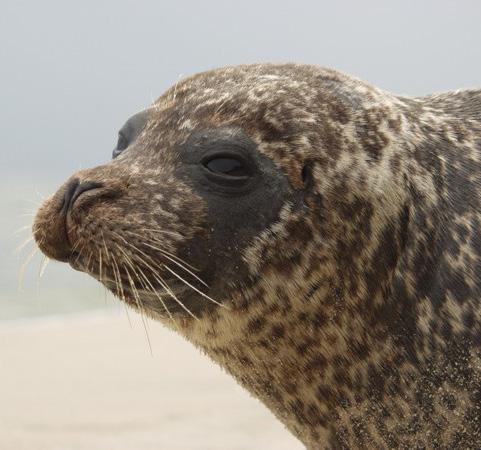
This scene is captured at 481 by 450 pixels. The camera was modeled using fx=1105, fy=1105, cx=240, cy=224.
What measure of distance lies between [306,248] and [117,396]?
516 centimetres

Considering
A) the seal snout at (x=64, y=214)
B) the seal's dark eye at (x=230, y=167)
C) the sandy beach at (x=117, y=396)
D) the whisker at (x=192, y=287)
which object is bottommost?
the sandy beach at (x=117, y=396)

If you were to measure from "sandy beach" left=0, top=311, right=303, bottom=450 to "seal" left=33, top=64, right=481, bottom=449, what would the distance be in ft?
10.4

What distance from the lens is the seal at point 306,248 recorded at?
A: 376cm

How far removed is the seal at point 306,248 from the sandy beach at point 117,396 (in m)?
3.17

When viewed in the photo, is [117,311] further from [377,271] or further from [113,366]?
[377,271]

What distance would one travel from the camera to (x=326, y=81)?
4.04 metres

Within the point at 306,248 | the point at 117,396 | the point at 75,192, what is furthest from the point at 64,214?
the point at 117,396

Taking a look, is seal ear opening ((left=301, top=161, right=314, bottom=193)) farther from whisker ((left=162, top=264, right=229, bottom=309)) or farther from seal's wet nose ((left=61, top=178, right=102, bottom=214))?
seal's wet nose ((left=61, top=178, right=102, bottom=214))

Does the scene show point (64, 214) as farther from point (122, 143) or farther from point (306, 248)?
point (306, 248)

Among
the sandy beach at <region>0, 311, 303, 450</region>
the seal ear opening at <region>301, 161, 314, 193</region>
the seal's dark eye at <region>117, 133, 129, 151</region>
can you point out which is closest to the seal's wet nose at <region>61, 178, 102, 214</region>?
the seal's dark eye at <region>117, 133, 129, 151</region>

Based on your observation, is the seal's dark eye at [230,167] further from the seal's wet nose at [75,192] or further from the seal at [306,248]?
the seal's wet nose at [75,192]

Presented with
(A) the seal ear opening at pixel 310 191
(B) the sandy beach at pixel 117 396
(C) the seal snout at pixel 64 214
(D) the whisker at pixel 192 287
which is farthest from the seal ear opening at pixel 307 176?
(B) the sandy beach at pixel 117 396

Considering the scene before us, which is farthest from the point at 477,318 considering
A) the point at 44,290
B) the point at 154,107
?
the point at 44,290

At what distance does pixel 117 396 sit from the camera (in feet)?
28.3
